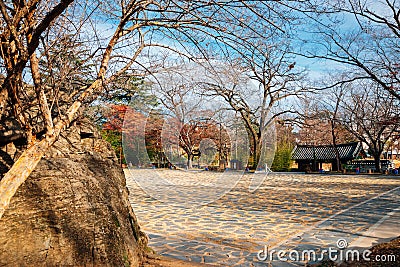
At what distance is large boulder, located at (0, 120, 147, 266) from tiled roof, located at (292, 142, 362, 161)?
23.5m

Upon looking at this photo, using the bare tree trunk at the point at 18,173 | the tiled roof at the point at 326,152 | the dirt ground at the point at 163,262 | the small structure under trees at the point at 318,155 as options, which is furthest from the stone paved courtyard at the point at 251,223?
the small structure under trees at the point at 318,155

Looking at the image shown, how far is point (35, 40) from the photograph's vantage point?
7.45ft

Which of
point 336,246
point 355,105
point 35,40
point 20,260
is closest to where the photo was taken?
point 35,40

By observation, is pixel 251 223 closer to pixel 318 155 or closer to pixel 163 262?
pixel 163 262

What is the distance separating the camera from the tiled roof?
2406 centimetres

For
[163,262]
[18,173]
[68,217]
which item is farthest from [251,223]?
[18,173]

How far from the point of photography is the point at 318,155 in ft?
85.6

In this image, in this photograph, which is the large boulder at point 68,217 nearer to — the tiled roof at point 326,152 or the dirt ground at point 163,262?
the dirt ground at point 163,262

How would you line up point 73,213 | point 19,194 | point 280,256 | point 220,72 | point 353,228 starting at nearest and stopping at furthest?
1. point 19,194
2. point 73,213
3. point 220,72
4. point 280,256
5. point 353,228

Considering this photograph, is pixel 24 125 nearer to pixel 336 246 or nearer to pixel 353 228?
pixel 336 246

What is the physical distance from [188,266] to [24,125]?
2.17 metres

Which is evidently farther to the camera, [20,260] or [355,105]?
[355,105]

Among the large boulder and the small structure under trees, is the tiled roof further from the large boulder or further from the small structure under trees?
the large boulder

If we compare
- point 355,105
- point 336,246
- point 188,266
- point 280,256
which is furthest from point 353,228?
point 355,105
